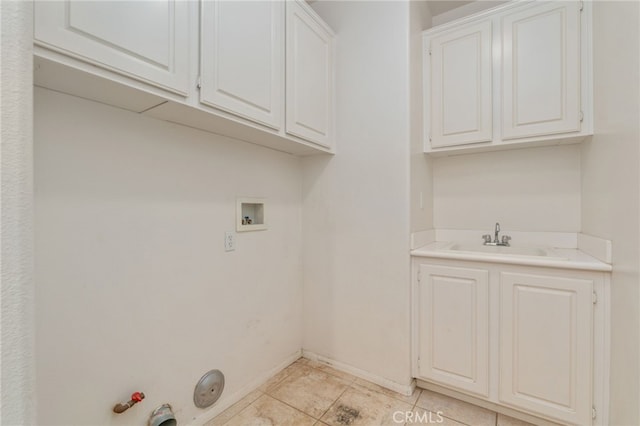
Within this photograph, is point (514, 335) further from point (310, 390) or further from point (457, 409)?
point (310, 390)

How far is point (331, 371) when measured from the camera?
80.2 inches

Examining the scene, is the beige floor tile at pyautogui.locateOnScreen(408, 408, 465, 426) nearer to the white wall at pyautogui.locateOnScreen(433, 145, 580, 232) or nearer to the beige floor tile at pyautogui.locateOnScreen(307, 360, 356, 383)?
the beige floor tile at pyautogui.locateOnScreen(307, 360, 356, 383)

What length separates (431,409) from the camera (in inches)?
65.1

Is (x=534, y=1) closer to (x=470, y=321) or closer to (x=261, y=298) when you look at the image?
(x=470, y=321)

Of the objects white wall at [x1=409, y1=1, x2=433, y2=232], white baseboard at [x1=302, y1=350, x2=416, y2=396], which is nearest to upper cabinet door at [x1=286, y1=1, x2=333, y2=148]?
white wall at [x1=409, y1=1, x2=433, y2=232]

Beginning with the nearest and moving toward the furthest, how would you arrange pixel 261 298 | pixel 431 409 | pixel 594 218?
pixel 594 218
pixel 431 409
pixel 261 298

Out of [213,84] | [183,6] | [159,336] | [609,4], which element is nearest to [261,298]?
[159,336]

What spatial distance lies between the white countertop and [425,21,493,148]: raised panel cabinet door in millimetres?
779

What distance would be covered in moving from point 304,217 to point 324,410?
1.29 m

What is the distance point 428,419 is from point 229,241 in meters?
1.53

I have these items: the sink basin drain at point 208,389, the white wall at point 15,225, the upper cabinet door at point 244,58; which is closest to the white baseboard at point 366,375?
the sink basin drain at point 208,389

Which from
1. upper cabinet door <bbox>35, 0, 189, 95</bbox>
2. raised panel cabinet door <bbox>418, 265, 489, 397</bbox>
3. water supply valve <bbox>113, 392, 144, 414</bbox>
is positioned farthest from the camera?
raised panel cabinet door <bbox>418, 265, 489, 397</bbox>

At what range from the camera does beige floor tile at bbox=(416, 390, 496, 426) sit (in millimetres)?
1563

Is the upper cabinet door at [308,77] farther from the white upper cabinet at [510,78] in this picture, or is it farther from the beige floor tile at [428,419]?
the beige floor tile at [428,419]
